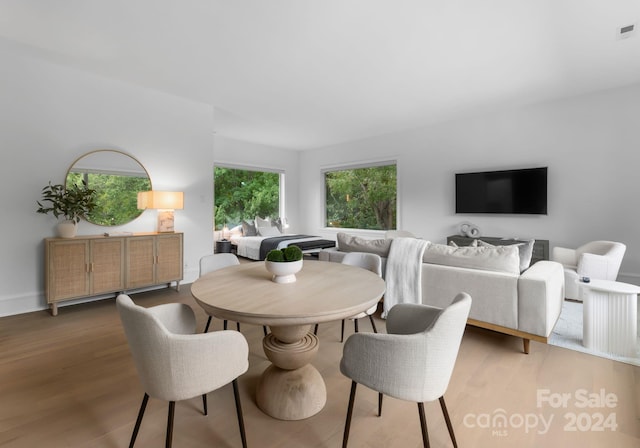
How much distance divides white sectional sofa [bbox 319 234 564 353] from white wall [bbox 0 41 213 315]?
12.2ft

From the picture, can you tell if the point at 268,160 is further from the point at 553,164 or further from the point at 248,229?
the point at 553,164

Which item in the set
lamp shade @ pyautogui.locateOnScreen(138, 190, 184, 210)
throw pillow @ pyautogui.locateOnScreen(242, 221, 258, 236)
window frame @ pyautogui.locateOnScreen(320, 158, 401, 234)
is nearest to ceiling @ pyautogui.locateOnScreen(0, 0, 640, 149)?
lamp shade @ pyautogui.locateOnScreen(138, 190, 184, 210)

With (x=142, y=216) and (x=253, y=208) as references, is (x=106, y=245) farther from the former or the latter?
(x=253, y=208)

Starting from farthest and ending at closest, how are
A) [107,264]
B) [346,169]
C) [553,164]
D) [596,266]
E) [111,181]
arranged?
1. [346,169]
2. [553,164]
3. [111,181]
4. [107,264]
5. [596,266]

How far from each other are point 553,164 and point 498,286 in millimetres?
Result: 3235

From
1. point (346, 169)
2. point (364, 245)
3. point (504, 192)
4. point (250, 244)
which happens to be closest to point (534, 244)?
point (504, 192)

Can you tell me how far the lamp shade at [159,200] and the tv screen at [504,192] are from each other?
455 centimetres

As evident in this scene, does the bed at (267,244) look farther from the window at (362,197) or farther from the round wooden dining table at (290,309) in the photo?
the round wooden dining table at (290,309)

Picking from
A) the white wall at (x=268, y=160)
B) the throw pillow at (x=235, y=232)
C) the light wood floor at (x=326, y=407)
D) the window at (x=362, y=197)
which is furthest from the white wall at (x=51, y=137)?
the window at (x=362, y=197)

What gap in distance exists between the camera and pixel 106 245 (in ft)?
11.5

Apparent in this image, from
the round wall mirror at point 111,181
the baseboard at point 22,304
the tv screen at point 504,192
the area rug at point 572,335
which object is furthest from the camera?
the tv screen at point 504,192

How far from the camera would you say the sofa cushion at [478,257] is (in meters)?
2.52

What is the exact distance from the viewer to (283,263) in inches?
68.0

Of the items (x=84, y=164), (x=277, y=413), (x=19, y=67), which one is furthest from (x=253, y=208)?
(x=277, y=413)
